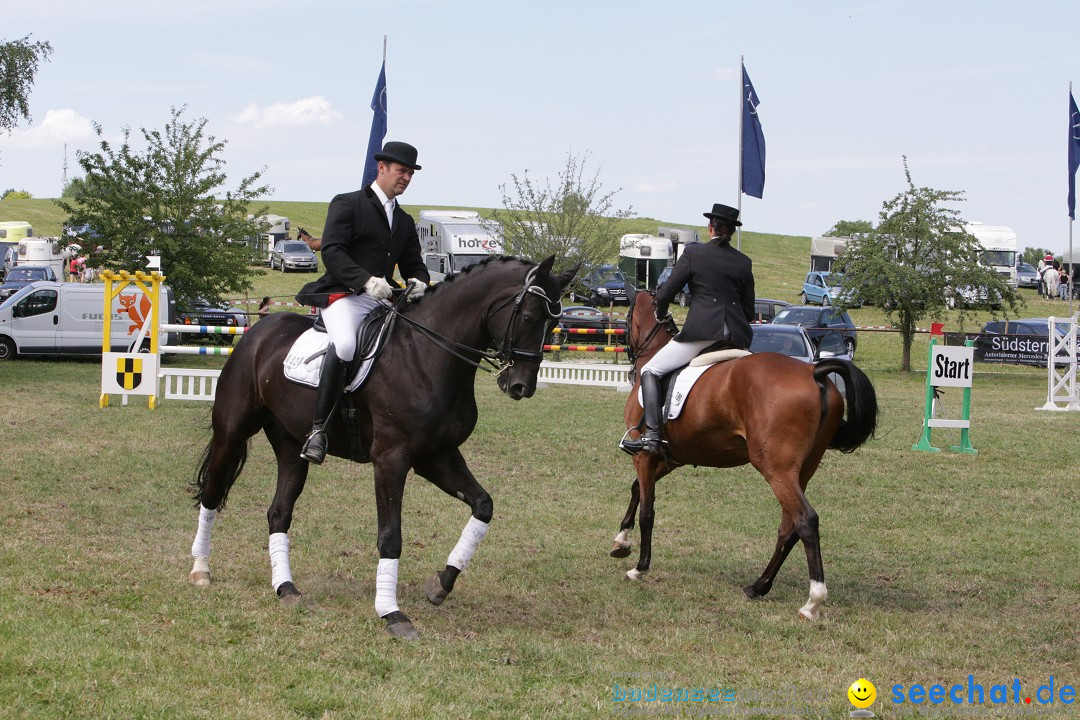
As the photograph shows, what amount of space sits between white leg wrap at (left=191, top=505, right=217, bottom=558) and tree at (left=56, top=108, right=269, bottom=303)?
23.8 meters

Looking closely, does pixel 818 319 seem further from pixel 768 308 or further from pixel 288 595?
pixel 288 595

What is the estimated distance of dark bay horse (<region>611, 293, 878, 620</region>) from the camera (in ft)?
23.4

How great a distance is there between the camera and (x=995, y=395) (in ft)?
86.1

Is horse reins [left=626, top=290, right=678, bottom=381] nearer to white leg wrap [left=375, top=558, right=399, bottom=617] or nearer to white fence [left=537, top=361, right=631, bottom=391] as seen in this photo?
white leg wrap [left=375, top=558, right=399, bottom=617]

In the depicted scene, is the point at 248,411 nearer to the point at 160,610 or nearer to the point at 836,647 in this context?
the point at 160,610

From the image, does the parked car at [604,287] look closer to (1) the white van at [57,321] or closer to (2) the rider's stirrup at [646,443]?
(1) the white van at [57,321]

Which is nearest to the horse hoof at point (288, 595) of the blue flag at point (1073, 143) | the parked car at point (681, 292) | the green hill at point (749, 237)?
the parked car at point (681, 292)

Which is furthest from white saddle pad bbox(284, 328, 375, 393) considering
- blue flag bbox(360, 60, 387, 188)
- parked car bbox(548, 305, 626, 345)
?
parked car bbox(548, 305, 626, 345)

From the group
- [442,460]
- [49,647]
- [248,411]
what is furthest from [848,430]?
[49,647]

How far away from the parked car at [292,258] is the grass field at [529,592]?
41622 millimetres

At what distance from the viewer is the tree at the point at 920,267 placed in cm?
3281

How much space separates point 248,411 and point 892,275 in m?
28.5

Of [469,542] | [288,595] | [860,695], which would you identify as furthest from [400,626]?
[860,695]

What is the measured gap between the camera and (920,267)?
33438 mm
